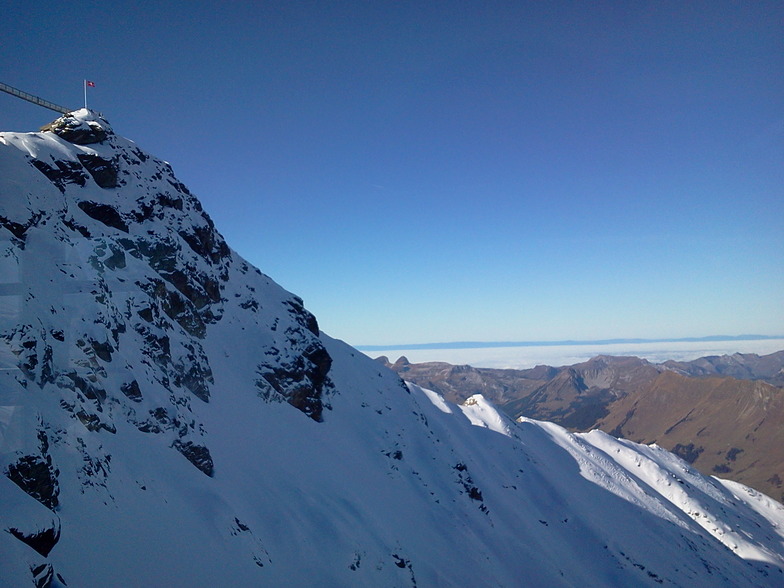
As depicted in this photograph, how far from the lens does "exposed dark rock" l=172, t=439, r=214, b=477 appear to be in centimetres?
2395

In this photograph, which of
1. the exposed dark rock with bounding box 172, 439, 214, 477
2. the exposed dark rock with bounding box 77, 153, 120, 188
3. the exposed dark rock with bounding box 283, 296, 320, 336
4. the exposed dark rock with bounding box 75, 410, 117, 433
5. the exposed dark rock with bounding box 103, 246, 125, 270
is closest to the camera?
the exposed dark rock with bounding box 75, 410, 117, 433

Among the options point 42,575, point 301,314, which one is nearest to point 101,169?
point 301,314

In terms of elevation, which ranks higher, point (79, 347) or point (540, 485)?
point (79, 347)

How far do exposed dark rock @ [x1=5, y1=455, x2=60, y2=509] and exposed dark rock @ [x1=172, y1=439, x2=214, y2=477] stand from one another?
9244 mm

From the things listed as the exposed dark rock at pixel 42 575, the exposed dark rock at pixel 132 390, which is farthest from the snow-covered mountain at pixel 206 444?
the exposed dark rock at pixel 132 390

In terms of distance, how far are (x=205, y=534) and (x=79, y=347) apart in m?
10.9

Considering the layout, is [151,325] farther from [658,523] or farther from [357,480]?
[658,523]

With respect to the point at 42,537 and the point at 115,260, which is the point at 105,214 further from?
the point at 42,537

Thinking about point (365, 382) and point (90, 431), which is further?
point (365, 382)

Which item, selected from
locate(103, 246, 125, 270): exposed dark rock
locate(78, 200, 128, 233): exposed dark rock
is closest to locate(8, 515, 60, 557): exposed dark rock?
locate(103, 246, 125, 270): exposed dark rock

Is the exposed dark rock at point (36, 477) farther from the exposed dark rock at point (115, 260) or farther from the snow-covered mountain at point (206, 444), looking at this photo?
the exposed dark rock at point (115, 260)

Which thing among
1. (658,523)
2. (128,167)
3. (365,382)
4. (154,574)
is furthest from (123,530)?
(658,523)

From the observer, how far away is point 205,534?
19.6 meters

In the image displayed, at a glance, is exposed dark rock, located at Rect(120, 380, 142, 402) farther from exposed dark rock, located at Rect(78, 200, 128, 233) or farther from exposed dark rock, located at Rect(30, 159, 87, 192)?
exposed dark rock, located at Rect(30, 159, 87, 192)
